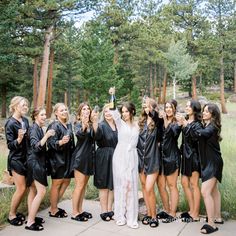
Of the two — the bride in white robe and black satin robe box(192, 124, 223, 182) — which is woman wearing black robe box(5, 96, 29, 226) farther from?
black satin robe box(192, 124, 223, 182)

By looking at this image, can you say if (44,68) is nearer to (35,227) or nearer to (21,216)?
(21,216)

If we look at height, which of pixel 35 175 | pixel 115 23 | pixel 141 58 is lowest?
pixel 35 175

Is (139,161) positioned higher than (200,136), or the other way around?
(200,136)

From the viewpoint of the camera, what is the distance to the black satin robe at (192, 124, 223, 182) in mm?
4891

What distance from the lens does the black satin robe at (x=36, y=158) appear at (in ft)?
16.4

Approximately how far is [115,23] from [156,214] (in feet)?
109

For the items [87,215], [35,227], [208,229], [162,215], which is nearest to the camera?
[208,229]

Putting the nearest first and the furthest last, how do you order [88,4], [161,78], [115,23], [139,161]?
[139,161], [88,4], [115,23], [161,78]

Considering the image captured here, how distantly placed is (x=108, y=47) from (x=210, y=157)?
26155mm

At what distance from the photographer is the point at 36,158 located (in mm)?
5066

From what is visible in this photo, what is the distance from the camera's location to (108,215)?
538 cm

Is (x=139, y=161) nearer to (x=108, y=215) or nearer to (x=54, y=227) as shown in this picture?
(x=108, y=215)

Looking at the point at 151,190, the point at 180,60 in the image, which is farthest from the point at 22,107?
the point at 180,60

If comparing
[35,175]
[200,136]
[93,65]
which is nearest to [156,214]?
[200,136]
